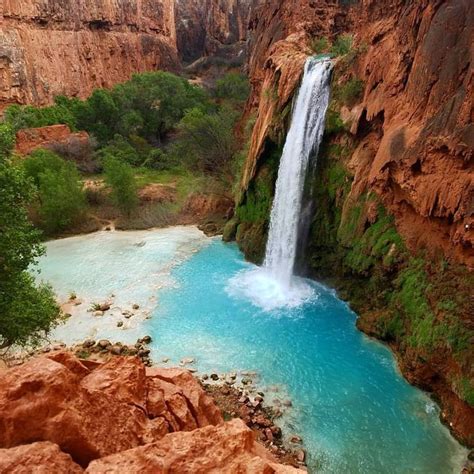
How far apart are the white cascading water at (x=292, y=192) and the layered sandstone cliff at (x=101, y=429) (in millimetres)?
11391

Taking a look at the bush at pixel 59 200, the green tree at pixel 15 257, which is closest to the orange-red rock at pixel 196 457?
the green tree at pixel 15 257

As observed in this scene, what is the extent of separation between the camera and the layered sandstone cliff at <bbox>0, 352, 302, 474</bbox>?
385cm

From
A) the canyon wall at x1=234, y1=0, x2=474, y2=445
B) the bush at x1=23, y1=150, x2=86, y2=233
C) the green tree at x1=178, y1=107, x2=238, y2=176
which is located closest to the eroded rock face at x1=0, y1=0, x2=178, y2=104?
the bush at x1=23, y1=150, x2=86, y2=233

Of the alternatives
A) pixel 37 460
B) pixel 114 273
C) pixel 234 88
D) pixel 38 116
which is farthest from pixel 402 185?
pixel 38 116

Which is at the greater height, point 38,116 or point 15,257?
point 15,257

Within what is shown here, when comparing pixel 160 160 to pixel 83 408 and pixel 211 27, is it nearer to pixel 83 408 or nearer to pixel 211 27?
pixel 211 27

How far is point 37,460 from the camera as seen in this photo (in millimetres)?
3748

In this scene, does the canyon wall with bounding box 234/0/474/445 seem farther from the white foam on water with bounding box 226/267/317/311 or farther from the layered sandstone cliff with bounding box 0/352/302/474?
the layered sandstone cliff with bounding box 0/352/302/474

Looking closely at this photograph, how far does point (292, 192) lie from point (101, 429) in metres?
14.7

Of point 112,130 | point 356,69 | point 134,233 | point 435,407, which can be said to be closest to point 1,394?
point 435,407

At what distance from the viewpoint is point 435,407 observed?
10.6 meters

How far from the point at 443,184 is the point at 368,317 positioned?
202 inches

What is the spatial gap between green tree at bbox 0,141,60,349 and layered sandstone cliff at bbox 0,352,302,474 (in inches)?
192

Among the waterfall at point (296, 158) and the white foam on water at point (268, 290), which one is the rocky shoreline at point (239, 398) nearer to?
the white foam on water at point (268, 290)
